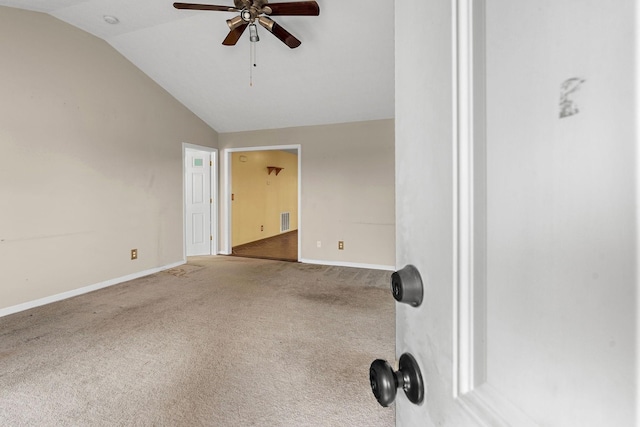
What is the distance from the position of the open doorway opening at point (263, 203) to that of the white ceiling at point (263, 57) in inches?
37.8

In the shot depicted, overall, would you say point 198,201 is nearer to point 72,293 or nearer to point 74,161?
point 74,161

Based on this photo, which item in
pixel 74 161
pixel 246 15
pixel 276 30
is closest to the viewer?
pixel 246 15

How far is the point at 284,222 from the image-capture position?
28.0ft

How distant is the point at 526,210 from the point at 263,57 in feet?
12.9

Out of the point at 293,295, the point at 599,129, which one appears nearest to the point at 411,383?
the point at 599,129

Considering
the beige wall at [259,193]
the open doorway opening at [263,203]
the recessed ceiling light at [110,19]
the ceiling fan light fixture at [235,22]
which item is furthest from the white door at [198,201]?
the ceiling fan light fixture at [235,22]

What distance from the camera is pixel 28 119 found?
299 centimetres

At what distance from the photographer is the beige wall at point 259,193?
20.6 feet

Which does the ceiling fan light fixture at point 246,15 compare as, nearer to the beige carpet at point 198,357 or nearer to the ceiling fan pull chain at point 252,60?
the ceiling fan pull chain at point 252,60

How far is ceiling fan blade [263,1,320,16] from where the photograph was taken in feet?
7.56

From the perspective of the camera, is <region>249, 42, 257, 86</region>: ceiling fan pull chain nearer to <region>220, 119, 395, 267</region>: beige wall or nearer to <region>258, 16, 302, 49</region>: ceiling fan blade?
<region>258, 16, 302, 49</region>: ceiling fan blade

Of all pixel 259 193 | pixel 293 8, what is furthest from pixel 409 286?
pixel 259 193

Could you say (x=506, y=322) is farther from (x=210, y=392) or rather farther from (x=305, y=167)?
(x=305, y=167)

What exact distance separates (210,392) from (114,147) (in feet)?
10.8
